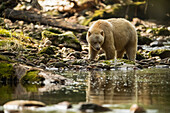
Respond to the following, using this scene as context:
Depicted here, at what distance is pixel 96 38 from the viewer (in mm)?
11070

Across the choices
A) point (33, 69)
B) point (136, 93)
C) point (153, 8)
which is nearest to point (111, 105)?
point (136, 93)

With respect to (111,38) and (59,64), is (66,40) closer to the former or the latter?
(111,38)

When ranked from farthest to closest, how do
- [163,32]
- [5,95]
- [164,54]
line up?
[163,32] → [164,54] → [5,95]

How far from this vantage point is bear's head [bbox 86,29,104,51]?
36.3ft

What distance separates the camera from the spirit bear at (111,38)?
36.9ft

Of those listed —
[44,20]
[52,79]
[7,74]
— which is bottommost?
[52,79]

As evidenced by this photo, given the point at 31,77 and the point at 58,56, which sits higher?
the point at 58,56

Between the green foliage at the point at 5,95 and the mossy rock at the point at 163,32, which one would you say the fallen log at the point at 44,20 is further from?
the green foliage at the point at 5,95

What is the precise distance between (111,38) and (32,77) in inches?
214

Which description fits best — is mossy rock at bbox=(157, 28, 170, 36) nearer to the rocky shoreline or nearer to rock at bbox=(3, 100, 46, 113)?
the rocky shoreline

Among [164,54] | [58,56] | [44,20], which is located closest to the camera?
[58,56]

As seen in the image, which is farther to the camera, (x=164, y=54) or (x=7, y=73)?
(x=164, y=54)

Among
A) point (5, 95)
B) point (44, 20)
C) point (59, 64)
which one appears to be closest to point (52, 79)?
point (5, 95)

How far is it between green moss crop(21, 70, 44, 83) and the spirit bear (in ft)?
14.2
